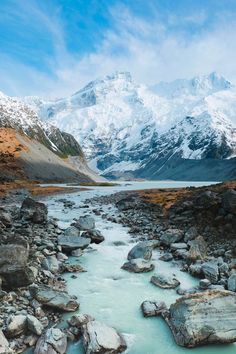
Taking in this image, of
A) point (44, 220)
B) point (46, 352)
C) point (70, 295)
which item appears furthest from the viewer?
point (44, 220)

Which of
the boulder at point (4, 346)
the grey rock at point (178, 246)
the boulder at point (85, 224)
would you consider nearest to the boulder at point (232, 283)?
the grey rock at point (178, 246)

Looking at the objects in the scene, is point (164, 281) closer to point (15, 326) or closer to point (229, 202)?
point (15, 326)

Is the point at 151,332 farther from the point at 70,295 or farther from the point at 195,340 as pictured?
the point at 70,295

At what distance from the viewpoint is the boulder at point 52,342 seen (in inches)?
565

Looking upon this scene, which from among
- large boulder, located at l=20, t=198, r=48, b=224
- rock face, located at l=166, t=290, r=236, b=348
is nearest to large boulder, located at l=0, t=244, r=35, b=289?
rock face, located at l=166, t=290, r=236, b=348

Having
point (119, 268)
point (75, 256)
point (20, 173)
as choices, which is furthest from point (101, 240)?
point (20, 173)

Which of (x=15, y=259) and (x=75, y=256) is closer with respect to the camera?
(x=15, y=259)

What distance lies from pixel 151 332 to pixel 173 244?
13022mm

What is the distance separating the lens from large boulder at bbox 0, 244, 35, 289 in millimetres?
19375

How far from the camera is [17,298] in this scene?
60.0 feet

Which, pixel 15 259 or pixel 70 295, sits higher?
pixel 15 259

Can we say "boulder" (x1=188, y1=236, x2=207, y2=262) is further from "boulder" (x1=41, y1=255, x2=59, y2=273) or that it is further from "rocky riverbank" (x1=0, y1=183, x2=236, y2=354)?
Answer: "boulder" (x1=41, y1=255, x2=59, y2=273)

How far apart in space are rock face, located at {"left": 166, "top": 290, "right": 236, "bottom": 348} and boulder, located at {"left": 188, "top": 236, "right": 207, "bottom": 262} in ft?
28.2

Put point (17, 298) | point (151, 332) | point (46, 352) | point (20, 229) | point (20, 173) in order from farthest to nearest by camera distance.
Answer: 1. point (20, 173)
2. point (20, 229)
3. point (17, 298)
4. point (151, 332)
5. point (46, 352)
